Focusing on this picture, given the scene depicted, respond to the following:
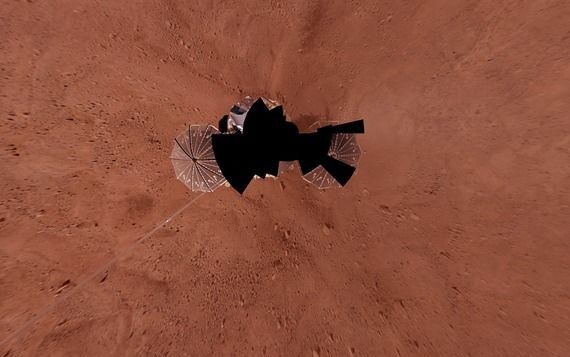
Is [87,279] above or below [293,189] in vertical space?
below

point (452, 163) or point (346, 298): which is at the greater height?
point (452, 163)

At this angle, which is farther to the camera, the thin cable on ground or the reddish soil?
the reddish soil

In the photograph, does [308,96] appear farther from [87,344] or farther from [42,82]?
[87,344]

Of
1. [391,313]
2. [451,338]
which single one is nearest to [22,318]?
[391,313]

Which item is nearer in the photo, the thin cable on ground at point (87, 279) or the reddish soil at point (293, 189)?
the thin cable on ground at point (87, 279)

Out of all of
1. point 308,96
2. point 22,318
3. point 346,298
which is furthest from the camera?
point 308,96

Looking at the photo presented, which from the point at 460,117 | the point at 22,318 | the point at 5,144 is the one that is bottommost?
the point at 22,318

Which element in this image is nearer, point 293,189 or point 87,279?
point 87,279

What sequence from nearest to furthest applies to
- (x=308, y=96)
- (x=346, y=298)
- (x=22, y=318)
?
(x=22, y=318), (x=346, y=298), (x=308, y=96)
